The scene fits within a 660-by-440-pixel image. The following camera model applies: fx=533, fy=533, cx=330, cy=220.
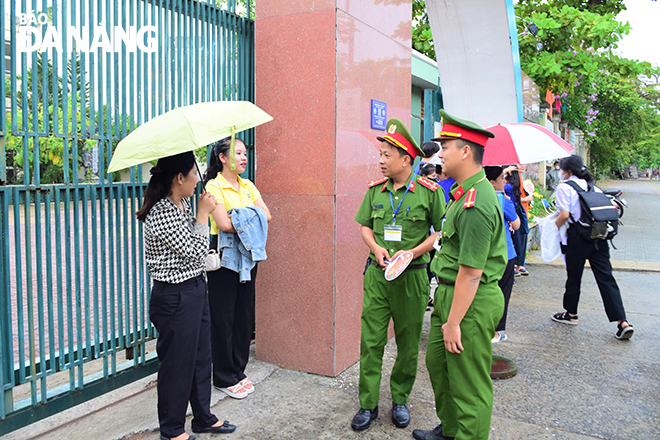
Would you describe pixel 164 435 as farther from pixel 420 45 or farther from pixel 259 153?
pixel 420 45

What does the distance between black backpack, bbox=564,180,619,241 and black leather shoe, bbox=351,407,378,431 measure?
3.42 meters

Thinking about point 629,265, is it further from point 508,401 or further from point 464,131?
point 464,131

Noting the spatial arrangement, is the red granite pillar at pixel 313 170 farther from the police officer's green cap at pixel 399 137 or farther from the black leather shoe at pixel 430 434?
the black leather shoe at pixel 430 434

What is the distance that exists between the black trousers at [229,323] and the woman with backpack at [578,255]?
376 cm

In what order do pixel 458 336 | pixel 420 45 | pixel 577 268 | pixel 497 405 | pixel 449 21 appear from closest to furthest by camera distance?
1. pixel 458 336
2. pixel 497 405
3. pixel 577 268
4. pixel 449 21
5. pixel 420 45

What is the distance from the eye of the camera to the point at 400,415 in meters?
3.60

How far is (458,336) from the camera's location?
109 inches

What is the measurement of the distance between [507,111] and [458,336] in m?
5.14

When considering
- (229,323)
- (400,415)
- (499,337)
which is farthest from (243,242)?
(499,337)

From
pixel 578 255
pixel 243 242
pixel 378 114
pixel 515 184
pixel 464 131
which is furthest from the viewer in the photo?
pixel 515 184

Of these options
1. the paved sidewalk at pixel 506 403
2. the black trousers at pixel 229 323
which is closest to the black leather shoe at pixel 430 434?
the paved sidewalk at pixel 506 403

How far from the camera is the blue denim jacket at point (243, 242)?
3777 mm

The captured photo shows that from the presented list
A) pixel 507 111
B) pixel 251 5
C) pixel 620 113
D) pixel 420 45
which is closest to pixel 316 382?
pixel 251 5

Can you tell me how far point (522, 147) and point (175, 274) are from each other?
9.59 ft
